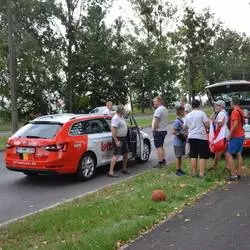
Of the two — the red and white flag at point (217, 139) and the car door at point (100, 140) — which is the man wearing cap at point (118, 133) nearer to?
the car door at point (100, 140)

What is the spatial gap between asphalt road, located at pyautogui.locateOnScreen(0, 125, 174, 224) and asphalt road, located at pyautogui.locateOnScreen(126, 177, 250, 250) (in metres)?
2.80

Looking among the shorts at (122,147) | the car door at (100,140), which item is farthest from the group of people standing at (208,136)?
the car door at (100,140)

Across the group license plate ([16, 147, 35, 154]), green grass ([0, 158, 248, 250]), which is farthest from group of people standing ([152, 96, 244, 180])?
license plate ([16, 147, 35, 154])

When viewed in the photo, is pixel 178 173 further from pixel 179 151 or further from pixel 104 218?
pixel 104 218

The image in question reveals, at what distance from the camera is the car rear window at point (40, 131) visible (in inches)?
469

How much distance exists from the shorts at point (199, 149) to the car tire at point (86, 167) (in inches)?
96.7

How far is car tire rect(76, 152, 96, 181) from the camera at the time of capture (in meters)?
12.2

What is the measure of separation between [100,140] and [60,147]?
1.46 meters

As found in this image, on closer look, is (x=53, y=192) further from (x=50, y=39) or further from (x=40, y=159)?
(x=50, y=39)


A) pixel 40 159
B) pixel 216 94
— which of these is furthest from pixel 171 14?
pixel 40 159

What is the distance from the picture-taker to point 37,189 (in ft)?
37.3

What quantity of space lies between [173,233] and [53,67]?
36.9 metres

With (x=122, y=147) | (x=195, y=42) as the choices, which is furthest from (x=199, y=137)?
(x=195, y=42)

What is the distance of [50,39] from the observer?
44.1m
